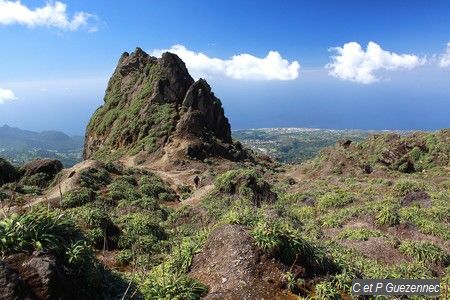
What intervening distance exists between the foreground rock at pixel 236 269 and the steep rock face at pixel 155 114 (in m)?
54.4

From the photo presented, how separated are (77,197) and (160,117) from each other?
140 feet

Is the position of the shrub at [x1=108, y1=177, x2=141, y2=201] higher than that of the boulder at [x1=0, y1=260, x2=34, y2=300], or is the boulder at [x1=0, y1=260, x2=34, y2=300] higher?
the boulder at [x1=0, y1=260, x2=34, y2=300]

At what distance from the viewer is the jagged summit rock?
66.9 m

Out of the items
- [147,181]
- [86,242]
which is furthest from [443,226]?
[147,181]

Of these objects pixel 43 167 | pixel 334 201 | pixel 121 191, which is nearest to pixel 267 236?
pixel 334 201

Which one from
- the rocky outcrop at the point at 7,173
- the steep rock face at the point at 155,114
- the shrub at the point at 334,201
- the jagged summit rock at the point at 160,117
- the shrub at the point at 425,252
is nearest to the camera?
the shrub at the point at 425,252

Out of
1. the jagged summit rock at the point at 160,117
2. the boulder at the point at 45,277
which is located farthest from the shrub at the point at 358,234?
the jagged summit rock at the point at 160,117

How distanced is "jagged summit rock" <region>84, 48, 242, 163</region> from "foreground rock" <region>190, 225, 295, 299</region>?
164 feet

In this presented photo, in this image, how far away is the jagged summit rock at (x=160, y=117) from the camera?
219 ft

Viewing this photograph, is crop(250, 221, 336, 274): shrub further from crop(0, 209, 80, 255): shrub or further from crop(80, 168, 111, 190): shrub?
crop(80, 168, 111, 190): shrub

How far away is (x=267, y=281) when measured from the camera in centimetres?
1084

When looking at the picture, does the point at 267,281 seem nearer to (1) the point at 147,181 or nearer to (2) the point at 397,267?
(2) the point at 397,267

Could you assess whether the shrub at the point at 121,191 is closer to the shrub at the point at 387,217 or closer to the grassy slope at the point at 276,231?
the grassy slope at the point at 276,231

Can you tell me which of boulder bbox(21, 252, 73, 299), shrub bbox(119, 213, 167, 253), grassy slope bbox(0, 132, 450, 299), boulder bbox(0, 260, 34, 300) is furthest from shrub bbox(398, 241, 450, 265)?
boulder bbox(0, 260, 34, 300)
